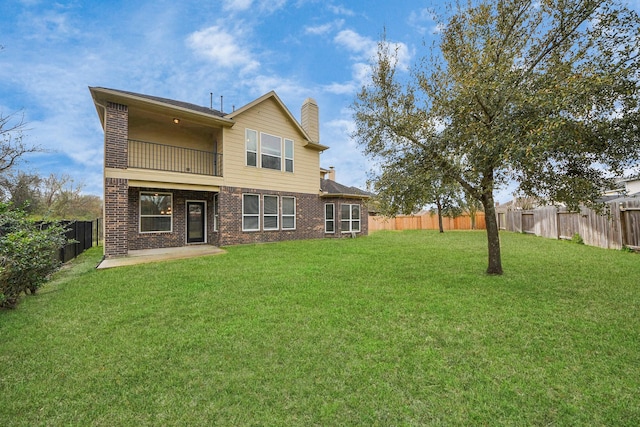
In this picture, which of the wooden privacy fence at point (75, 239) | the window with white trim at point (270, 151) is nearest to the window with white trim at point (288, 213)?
the window with white trim at point (270, 151)

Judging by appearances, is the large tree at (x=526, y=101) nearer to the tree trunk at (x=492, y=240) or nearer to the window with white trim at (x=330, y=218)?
the tree trunk at (x=492, y=240)

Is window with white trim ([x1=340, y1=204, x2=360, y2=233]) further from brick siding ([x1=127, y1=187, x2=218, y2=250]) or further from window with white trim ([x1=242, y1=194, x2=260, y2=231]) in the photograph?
brick siding ([x1=127, y1=187, x2=218, y2=250])

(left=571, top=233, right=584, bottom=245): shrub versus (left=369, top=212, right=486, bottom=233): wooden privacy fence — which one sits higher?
(left=369, top=212, right=486, bottom=233): wooden privacy fence

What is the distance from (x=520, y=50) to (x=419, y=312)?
5583 mm

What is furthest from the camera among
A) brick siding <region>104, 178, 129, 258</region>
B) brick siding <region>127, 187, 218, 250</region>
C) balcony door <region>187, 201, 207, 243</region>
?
balcony door <region>187, 201, 207, 243</region>

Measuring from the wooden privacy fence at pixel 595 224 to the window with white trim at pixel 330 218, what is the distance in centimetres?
997

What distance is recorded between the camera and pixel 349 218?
16312mm

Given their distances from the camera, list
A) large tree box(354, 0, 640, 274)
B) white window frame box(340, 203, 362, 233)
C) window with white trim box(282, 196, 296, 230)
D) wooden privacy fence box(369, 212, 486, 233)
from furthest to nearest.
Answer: wooden privacy fence box(369, 212, 486, 233), white window frame box(340, 203, 362, 233), window with white trim box(282, 196, 296, 230), large tree box(354, 0, 640, 274)

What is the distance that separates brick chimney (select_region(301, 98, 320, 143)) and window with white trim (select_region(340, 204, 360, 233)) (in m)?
4.34

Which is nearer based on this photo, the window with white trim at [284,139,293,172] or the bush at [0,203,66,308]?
the bush at [0,203,66,308]

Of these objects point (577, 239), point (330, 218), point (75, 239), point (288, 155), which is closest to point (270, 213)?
point (288, 155)

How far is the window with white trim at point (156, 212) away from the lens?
11.0m

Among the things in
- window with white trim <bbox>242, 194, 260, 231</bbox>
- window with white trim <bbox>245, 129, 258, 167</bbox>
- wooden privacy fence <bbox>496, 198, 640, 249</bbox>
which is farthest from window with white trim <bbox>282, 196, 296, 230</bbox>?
wooden privacy fence <bbox>496, 198, 640, 249</bbox>

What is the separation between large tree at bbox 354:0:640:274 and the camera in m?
4.16
